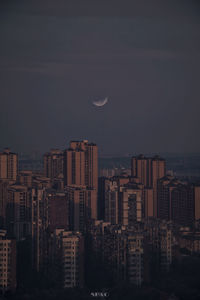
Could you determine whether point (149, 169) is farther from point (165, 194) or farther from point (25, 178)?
point (25, 178)

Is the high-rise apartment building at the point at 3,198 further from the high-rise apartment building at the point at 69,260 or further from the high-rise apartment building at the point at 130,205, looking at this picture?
the high-rise apartment building at the point at 130,205

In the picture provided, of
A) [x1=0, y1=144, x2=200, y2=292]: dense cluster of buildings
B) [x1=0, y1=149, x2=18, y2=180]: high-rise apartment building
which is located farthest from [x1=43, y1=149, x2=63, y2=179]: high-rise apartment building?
[x1=0, y1=149, x2=18, y2=180]: high-rise apartment building

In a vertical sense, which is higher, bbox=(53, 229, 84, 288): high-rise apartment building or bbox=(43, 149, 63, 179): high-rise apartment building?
bbox=(43, 149, 63, 179): high-rise apartment building

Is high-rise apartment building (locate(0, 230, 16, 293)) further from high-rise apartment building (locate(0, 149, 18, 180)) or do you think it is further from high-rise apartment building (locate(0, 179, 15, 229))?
high-rise apartment building (locate(0, 149, 18, 180))

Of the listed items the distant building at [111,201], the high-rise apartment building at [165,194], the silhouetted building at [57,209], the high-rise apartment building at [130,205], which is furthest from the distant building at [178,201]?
the silhouetted building at [57,209]

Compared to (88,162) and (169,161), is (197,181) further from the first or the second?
(88,162)

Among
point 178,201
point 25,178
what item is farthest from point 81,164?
point 178,201

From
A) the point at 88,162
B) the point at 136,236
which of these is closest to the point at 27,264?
the point at 136,236
